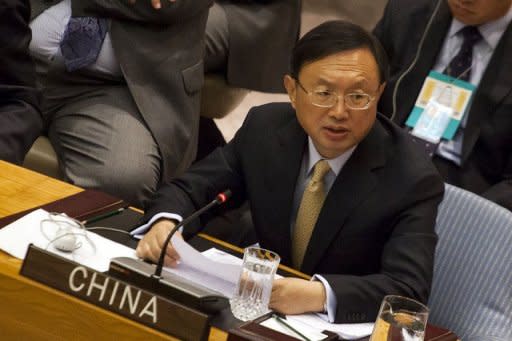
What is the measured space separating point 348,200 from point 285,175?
180 millimetres

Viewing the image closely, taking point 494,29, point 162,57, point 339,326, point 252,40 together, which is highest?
point 494,29

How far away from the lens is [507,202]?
3.08m

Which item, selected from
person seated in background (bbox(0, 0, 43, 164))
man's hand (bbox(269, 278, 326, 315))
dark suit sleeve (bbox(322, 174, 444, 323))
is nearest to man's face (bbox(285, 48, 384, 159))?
dark suit sleeve (bbox(322, 174, 444, 323))

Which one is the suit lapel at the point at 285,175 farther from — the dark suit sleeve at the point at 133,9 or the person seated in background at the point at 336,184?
the dark suit sleeve at the point at 133,9

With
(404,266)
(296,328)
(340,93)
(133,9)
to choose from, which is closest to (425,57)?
(133,9)

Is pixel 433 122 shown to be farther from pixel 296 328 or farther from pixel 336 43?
pixel 296 328

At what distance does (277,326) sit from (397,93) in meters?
1.68

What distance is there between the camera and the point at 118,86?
337cm

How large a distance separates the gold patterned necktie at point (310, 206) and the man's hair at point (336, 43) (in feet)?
0.82

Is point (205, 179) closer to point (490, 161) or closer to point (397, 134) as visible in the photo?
point (397, 134)

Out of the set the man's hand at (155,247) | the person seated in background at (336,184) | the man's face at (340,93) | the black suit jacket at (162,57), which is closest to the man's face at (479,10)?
the black suit jacket at (162,57)

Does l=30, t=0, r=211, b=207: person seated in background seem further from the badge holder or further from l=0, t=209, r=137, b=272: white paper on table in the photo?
l=0, t=209, r=137, b=272: white paper on table

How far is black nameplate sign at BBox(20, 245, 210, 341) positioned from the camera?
67.2 inches

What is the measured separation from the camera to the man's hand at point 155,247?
2012mm
